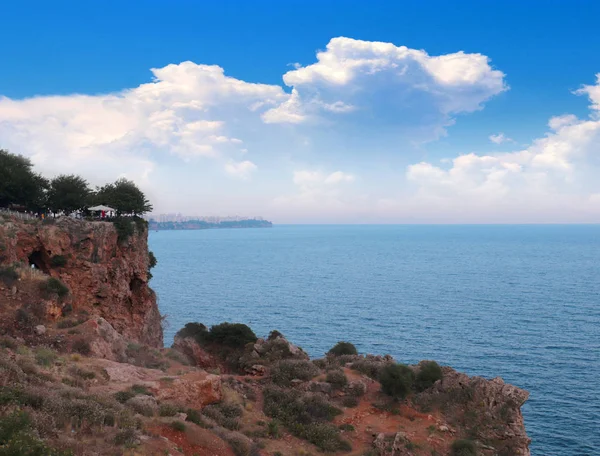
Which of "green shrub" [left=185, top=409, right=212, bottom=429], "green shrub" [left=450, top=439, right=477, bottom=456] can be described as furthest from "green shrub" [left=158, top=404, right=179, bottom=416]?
"green shrub" [left=450, top=439, right=477, bottom=456]

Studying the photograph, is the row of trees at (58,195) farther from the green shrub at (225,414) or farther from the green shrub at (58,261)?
the green shrub at (225,414)

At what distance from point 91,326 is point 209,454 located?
14.2 metres

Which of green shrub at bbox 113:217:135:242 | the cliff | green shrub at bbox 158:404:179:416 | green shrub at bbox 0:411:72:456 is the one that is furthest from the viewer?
green shrub at bbox 113:217:135:242

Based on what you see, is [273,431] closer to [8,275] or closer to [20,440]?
[20,440]

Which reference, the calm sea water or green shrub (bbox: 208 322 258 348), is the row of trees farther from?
the calm sea water

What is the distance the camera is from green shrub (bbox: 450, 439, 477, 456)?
925 inches

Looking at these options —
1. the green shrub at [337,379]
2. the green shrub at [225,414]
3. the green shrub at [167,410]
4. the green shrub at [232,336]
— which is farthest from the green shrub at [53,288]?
the green shrub at [337,379]

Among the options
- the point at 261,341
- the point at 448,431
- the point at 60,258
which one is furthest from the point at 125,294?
the point at 448,431

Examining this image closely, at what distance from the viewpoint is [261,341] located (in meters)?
39.6

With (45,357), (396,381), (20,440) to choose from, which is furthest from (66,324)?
(396,381)

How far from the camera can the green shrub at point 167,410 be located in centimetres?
1877

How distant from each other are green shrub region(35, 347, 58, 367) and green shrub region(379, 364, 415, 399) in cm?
1940

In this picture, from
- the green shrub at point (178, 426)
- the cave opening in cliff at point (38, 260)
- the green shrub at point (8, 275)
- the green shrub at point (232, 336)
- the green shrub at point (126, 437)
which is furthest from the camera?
the green shrub at point (232, 336)

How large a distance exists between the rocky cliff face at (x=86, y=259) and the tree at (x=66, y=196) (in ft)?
29.7
